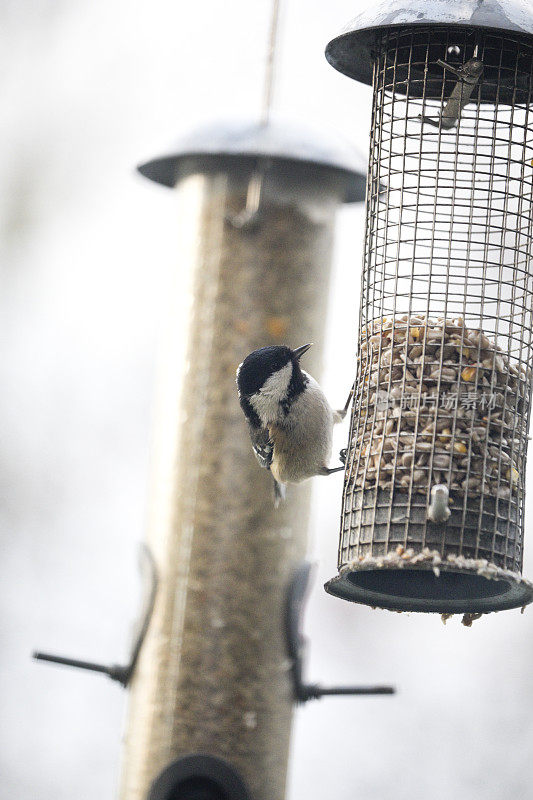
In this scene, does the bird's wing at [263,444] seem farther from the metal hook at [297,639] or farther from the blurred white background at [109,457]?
the blurred white background at [109,457]

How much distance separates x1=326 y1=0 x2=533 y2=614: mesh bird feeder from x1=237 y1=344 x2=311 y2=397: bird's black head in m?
0.73

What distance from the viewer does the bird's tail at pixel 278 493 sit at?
26.0 ft

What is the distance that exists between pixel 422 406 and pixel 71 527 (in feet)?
30.0

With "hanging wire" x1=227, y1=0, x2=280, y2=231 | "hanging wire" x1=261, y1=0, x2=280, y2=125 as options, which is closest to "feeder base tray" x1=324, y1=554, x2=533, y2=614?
"hanging wire" x1=227, y1=0, x2=280, y2=231

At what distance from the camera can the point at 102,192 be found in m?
16.7

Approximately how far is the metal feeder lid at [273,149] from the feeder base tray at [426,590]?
3.02 m

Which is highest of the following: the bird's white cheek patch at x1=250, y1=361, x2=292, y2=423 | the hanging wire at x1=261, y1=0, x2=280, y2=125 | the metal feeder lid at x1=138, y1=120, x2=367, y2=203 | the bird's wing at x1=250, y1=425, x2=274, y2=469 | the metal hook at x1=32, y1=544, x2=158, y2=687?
the hanging wire at x1=261, y1=0, x2=280, y2=125

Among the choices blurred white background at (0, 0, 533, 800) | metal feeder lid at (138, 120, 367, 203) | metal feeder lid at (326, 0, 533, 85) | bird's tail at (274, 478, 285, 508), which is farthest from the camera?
blurred white background at (0, 0, 533, 800)

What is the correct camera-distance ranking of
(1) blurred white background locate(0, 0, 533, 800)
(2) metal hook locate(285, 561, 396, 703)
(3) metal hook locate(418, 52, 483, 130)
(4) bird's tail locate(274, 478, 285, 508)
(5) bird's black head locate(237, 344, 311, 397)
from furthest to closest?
(1) blurred white background locate(0, 0, 533, 800) → (2) metal hook locate(285, 561, 396, 703) → (4) bird's tail locate(274, 478, 285, 508) → (5) bird's black head locate(237, 344, 311, 397) → (3) metal hook locate(418, 52, 483, 130)

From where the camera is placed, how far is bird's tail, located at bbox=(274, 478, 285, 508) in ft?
26.0

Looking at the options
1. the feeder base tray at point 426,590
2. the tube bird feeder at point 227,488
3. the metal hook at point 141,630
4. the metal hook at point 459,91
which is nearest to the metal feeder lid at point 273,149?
the tube bird feeder at point 227,488

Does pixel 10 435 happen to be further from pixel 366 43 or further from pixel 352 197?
pixel 366 43

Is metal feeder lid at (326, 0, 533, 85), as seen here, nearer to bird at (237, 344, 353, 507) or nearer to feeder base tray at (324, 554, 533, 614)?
bird at (237, 344, 353, 507)

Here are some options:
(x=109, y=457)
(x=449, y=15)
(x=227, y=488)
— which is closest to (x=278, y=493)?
(x=227, y=488)
